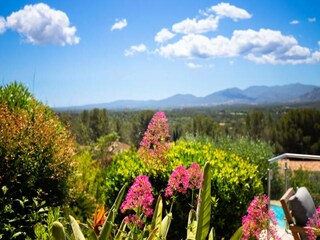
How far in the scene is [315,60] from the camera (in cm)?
12156

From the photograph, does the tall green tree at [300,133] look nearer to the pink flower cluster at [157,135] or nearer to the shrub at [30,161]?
the shrub at [30,161]

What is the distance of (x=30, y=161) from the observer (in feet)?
10.5

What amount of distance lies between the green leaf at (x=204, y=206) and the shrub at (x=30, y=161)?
1.60 m

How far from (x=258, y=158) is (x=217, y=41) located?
344 feet

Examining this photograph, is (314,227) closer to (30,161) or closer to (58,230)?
(58,230)

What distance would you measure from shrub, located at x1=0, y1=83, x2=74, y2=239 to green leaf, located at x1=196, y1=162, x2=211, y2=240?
1.60 metres

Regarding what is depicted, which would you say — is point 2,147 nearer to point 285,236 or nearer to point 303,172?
point 285,236

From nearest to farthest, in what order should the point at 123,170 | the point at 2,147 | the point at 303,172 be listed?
the point at 2,147, the point at 123,170, the point at 303,172

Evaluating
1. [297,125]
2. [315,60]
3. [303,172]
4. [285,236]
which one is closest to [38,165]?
[285,236]

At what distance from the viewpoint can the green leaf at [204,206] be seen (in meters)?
1.68

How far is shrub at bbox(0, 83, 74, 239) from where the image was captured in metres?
3.13

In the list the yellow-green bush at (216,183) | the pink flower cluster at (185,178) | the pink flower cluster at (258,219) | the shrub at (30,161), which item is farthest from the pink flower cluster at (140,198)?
the yellow-green bush at (216,183)

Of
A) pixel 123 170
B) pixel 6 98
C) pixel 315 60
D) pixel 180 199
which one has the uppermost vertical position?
pixel 315 60

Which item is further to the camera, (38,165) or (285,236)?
(285,236)
